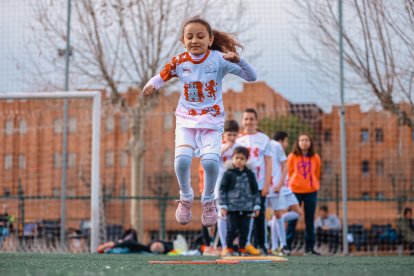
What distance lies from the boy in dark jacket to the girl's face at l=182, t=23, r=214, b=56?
2.41m

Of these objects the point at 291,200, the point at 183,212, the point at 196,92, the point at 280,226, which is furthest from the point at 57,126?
the point at 196,92

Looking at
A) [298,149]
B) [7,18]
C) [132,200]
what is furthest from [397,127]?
[7,18]

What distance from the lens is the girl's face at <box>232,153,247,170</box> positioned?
7383mm

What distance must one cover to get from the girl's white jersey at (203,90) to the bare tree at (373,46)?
5307mm

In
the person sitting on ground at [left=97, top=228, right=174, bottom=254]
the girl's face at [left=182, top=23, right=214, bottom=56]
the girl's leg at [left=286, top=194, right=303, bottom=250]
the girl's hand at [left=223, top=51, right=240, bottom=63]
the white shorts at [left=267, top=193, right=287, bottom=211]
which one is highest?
the girl's face at [left=182, top=23, right=214, bottom=56]

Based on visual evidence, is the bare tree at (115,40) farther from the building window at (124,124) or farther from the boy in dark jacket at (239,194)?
the boy in dark jacket at (239,194)

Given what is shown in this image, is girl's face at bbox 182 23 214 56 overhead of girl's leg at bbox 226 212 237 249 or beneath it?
overhead

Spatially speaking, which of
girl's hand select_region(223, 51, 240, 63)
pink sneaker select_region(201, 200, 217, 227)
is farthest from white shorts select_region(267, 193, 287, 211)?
girl's hand select_region(223, 51, 240, 63)

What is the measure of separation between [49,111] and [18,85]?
1.08 metres

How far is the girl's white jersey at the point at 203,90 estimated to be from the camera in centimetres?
515

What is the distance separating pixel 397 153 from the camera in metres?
13.6

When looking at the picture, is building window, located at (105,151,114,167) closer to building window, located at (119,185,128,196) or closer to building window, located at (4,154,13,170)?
building window, located at (119,185,128,196)

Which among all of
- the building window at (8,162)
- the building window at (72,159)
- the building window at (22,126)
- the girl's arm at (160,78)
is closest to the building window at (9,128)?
the building window at (22,126)

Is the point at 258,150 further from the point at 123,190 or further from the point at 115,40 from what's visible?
the point at 123,190
